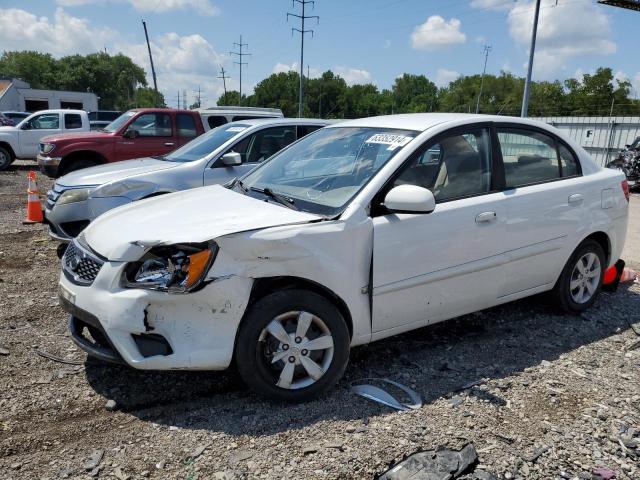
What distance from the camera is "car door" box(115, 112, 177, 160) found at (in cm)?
1098

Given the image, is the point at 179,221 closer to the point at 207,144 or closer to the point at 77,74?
the point at 207,144

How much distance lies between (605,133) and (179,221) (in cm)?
2174

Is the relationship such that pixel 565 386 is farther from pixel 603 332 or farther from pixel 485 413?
pixel 603 332

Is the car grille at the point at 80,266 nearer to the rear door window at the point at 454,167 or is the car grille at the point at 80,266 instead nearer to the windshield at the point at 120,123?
the rear door window at the point at 454,167

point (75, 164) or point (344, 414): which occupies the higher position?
point (75, 164)

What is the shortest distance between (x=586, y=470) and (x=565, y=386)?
35.7 inches

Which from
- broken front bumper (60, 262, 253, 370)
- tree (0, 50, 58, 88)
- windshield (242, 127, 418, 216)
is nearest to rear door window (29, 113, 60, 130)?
windshield (242, 127, 418, 216)

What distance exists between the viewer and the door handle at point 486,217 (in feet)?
12.3

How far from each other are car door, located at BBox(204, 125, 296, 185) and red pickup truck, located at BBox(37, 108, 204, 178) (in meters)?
4.89

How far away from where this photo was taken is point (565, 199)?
434 centimetres

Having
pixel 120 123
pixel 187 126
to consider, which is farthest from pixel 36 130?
pixel 187 126

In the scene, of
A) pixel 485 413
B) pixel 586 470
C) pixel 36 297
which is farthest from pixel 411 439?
pixel 36 297

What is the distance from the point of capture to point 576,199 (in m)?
4.42

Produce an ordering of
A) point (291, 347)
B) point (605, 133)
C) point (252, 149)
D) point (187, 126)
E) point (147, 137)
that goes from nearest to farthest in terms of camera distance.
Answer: point (291, 347)
point (252, 149)
point (147, 137)
point (187, 126)
point (605, 133)
